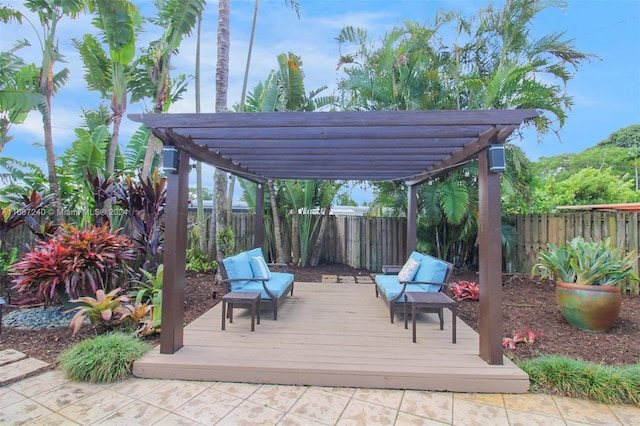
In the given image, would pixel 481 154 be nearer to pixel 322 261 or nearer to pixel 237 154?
pixel 237 154

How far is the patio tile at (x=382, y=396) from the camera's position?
2605 millimetres

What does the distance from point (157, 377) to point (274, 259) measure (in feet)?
19.6

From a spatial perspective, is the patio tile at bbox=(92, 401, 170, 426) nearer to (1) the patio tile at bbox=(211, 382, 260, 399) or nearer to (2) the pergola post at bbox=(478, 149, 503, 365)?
(1) the patio tile at bbox=(211, 382, 260, 399)

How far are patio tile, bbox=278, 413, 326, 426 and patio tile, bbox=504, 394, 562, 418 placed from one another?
1.57 meters

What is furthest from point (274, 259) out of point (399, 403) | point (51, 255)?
point (399, 403)

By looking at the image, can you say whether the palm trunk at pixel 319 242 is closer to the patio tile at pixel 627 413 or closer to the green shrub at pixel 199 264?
the green shrub at pixel 199 264

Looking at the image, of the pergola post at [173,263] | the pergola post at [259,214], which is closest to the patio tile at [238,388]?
the pergola post at [173,263]

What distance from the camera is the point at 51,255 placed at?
4301mm

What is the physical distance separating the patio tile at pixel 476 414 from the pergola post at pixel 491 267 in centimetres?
55

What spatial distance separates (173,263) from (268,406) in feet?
5.43

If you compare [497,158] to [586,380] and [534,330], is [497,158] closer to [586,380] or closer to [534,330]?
[586,380]

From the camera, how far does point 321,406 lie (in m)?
2.55

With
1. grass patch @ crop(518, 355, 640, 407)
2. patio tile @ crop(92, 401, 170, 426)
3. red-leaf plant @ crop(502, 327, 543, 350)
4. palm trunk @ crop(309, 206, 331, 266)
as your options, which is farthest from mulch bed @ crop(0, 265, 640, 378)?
palm trunk @ crop(309, 206, 331, 266)

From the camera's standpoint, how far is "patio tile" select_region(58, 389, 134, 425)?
2357 mm
